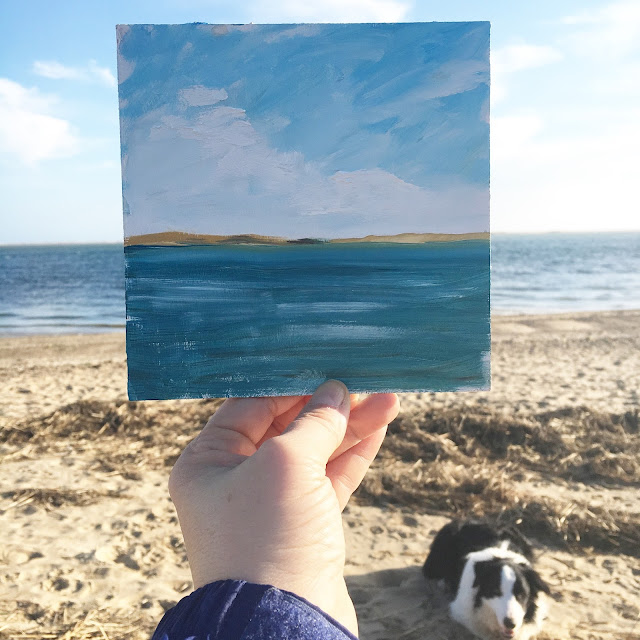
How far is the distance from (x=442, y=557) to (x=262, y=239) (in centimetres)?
294

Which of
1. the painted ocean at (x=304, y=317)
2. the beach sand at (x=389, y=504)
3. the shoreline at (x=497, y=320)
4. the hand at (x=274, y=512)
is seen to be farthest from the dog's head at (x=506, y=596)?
the shoreline at (x=497, y=320)

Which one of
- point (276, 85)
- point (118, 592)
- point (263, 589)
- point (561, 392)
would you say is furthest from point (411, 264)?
point (561, 392)

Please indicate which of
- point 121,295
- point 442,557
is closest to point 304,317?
point 442,557

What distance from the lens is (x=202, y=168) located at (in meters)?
2.12

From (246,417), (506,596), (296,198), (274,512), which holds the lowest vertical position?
(506,596)

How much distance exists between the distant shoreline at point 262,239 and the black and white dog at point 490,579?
2.55m

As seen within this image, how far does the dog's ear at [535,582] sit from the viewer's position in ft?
12.5

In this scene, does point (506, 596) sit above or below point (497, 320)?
below

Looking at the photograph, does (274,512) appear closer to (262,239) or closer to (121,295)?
(262,239)

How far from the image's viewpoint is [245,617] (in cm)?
138

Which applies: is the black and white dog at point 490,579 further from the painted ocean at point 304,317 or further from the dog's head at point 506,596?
the painted ocean at point 304,317

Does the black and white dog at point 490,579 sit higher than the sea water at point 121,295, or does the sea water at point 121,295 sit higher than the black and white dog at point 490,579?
the sea water at point 121,295

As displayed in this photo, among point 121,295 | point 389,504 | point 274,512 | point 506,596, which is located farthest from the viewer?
point 121,295

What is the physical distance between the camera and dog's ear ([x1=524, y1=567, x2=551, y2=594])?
3.80m
